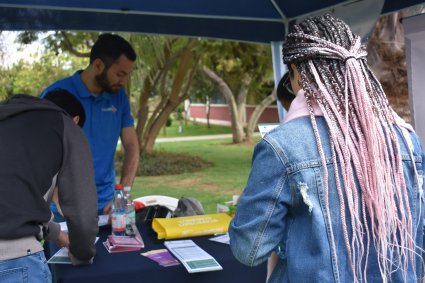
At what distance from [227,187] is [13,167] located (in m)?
7.68

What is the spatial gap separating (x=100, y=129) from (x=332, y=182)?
215 centimetres

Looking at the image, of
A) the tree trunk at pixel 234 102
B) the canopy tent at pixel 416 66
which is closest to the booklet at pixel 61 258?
the canopy tent at pixel 416 66

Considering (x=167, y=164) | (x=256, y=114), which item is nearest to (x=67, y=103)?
(x=167, y=164)

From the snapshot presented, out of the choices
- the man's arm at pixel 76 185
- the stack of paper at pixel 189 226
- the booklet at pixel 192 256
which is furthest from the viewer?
the stack of paper at pixel 189 226

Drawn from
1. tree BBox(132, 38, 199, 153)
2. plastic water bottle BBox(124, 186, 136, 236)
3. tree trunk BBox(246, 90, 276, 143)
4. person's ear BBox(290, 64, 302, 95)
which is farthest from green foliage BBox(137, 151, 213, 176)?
person's ear BBox(290, 64, 302, 95)

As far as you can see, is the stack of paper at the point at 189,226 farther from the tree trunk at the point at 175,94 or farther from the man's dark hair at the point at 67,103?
the tree trunk at the point at 175,94

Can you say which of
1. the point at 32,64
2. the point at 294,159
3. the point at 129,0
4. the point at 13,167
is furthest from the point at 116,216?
the point at 32,64

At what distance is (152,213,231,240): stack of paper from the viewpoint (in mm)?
2480

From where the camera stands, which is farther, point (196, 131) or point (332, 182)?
point (196, 131)

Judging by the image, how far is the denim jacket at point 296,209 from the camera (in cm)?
128

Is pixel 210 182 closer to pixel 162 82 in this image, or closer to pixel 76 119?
pixel 162 82

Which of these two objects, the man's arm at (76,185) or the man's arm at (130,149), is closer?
the man's arm at (76,185)

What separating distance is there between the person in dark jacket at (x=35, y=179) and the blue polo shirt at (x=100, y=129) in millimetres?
Result: 1281

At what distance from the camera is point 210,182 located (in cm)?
983
